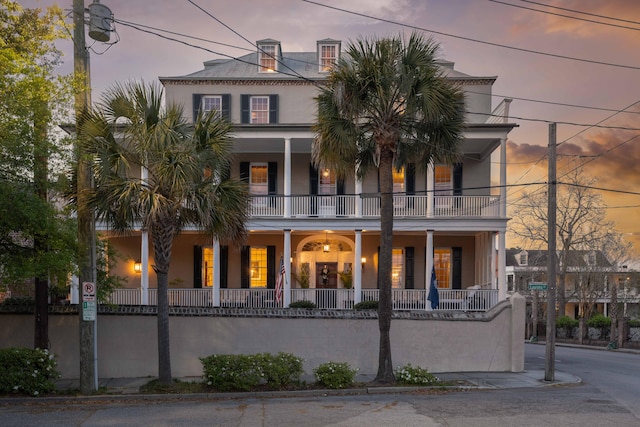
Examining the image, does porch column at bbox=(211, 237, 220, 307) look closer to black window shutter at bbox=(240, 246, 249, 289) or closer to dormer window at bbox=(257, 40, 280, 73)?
black window shutter at bbox=(240, 246, 249, 289)

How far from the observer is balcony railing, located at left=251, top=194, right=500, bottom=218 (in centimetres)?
2456

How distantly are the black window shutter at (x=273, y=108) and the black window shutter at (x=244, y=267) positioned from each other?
18.1ft

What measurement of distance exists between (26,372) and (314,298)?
1230 centimetres

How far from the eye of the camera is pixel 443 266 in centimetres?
2777

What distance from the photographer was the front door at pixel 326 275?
91.4ft

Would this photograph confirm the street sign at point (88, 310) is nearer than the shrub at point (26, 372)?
No

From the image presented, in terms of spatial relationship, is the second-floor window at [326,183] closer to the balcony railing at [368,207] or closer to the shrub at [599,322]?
the balcony railing at [368,207]

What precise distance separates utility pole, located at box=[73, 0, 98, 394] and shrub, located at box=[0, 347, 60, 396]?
2.60ft

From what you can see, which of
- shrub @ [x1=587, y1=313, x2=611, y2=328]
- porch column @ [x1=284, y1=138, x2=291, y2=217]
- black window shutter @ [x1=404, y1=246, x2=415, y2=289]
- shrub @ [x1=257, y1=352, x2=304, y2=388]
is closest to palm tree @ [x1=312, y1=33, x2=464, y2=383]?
shrub @ [x1=257, y1=352, x2=304, y2=388]

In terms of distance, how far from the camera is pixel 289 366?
15.7 metres

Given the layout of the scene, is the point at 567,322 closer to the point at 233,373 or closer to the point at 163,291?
the point at 233,373

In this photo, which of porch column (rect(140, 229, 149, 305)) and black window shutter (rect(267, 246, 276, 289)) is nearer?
porch column (rect(140, 229, 149, 305))

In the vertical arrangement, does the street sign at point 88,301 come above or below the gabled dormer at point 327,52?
below

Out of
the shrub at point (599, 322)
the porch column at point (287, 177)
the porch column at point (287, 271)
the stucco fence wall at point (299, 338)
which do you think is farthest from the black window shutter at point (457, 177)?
the shrub at point (599, 322)
